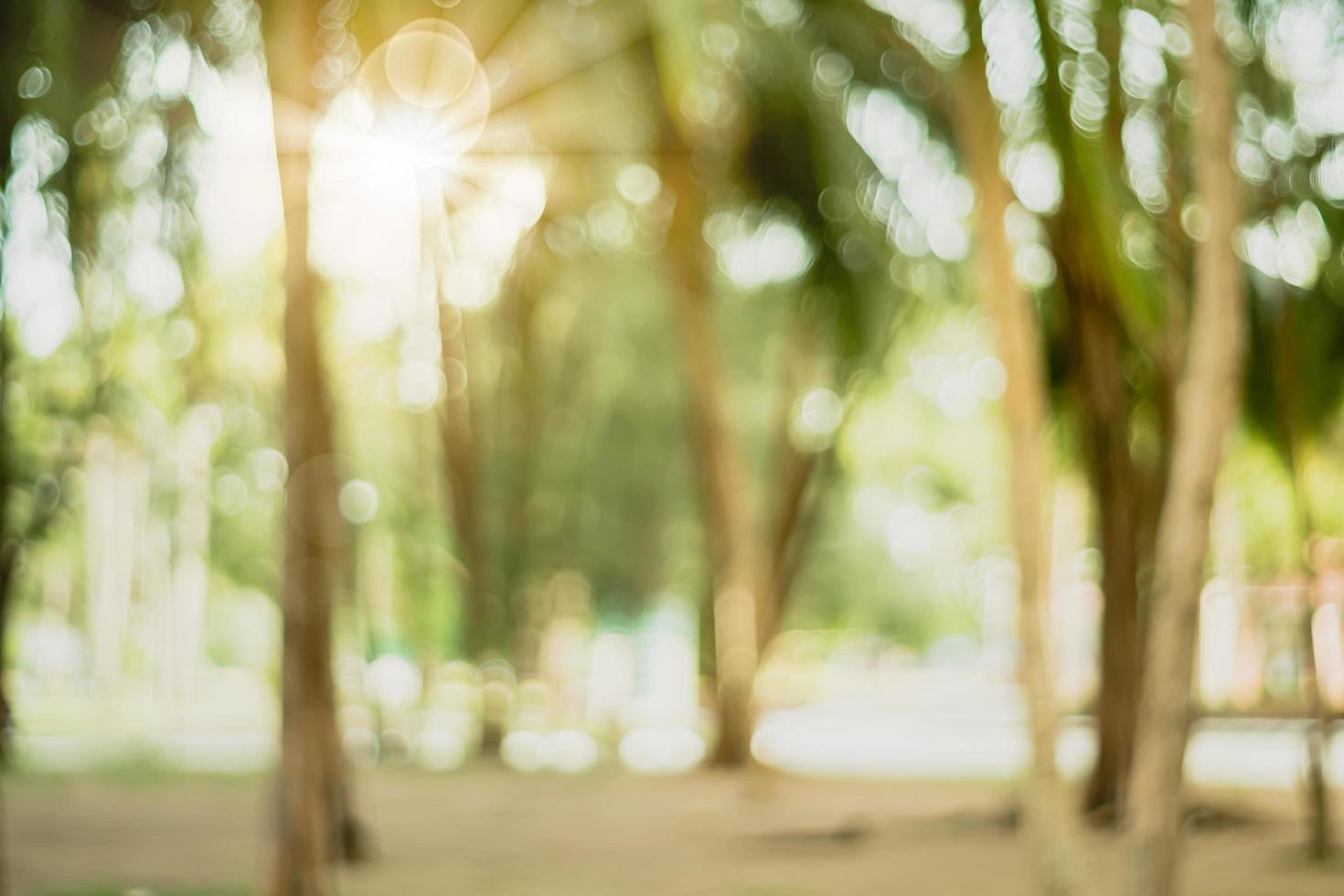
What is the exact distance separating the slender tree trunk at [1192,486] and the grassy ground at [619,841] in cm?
135

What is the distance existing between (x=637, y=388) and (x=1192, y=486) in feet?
60.9

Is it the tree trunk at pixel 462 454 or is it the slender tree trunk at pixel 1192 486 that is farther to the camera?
the tree trunk at pixel 462 454

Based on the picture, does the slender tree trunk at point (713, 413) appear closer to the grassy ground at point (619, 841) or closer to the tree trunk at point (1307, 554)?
the grassy ground at point (619, 841)

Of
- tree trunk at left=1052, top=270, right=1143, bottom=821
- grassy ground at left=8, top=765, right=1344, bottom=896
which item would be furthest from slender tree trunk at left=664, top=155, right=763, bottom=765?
tree trunk at left=1052, top=270, right=1143, bottom=821

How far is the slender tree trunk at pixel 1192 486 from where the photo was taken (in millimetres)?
5801

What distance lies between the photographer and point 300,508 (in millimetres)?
7258

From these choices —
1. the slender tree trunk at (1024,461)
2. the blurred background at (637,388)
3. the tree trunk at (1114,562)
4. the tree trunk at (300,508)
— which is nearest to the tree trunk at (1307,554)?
the blurred background at (637,388)

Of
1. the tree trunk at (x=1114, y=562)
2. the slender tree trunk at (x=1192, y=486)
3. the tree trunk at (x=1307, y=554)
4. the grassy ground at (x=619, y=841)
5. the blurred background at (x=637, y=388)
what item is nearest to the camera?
the slender tree trunk at (x=1192, y=486)

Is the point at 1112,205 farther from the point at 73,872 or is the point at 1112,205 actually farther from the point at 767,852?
the point at 73,872

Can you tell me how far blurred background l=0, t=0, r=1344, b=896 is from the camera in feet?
25.8

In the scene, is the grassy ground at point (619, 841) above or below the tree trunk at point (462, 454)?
below

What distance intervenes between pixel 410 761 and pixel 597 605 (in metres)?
9.11

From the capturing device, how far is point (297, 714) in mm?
7023

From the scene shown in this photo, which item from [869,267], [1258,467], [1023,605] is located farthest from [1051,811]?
[1258,467]
